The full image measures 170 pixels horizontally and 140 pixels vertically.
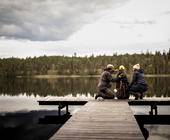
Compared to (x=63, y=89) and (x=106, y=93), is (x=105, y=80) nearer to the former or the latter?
(x=106, y=93)

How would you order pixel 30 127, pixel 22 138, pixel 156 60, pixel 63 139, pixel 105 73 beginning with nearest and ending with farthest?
1. pixel 63 139
2. pixel 22 138
3. pixel 105 73
4. pixel 30 127
5. pixel 156 60

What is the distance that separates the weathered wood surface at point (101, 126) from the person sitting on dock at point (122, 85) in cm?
374

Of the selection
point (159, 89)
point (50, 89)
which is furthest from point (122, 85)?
point (50, 89)

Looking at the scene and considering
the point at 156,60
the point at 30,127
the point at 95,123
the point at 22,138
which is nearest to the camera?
the point at 95,123

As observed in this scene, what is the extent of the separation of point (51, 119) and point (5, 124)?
284 centimetres

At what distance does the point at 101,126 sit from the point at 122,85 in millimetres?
7995

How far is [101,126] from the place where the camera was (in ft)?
37.0

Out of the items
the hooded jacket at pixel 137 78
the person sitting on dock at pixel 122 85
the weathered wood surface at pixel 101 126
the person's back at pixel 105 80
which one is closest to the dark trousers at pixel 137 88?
the hooded jacket at pixel 137 78

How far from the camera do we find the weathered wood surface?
984 centimetres

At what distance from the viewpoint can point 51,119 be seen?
2205cm

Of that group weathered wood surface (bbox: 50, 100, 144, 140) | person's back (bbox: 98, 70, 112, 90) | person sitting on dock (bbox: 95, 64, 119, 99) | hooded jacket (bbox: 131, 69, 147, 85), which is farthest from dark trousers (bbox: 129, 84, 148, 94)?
weathered wood surface (bbox: 50, 100, 144, 140)

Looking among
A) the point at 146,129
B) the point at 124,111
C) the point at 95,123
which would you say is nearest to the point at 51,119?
the point at 146,129

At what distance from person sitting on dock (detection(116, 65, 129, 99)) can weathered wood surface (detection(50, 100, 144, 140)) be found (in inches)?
147

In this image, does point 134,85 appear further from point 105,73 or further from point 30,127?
point 30,127
